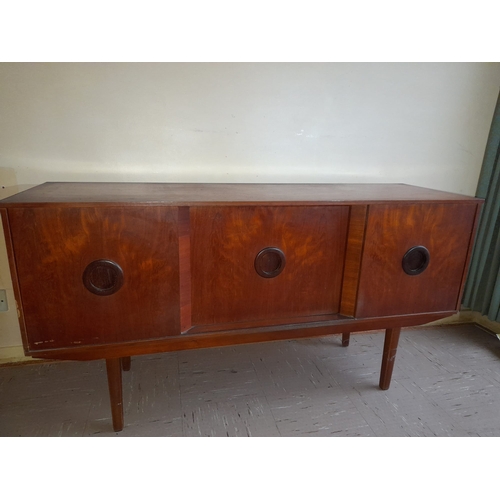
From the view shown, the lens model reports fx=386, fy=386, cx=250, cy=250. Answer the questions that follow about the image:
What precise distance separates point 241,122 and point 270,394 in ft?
3.50

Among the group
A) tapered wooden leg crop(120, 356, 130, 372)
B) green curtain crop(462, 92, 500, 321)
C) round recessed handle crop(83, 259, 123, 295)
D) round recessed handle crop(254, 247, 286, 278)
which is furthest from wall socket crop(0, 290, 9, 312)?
green curtain crop(462, 92, 500, 321)

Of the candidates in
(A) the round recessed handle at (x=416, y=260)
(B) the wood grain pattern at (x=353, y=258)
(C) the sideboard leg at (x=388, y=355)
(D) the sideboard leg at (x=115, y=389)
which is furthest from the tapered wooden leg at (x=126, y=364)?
(A) the round recessed handle at (x=416, y=260)

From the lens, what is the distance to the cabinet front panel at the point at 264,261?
3.57 feet

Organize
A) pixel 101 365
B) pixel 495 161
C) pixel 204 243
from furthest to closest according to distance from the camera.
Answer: pixel 495 161 < pixel 101 365 < pixel 204 243

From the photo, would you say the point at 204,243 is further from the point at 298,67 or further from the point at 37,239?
the point at 298,67

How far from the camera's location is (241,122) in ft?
5.05

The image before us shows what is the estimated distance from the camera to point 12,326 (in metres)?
1.57

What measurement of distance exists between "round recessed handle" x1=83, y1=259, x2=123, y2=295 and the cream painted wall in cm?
58

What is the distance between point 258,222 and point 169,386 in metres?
0.81

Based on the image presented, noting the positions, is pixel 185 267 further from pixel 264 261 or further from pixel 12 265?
pixel 12 265

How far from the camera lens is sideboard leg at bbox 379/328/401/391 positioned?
4.70 ft

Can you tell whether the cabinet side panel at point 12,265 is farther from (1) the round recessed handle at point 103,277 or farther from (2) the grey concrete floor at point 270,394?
(2) the grey concrete floor at point 270,394

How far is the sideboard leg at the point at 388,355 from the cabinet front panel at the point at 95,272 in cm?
81

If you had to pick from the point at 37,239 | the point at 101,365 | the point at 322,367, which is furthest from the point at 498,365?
the point at 37,239
